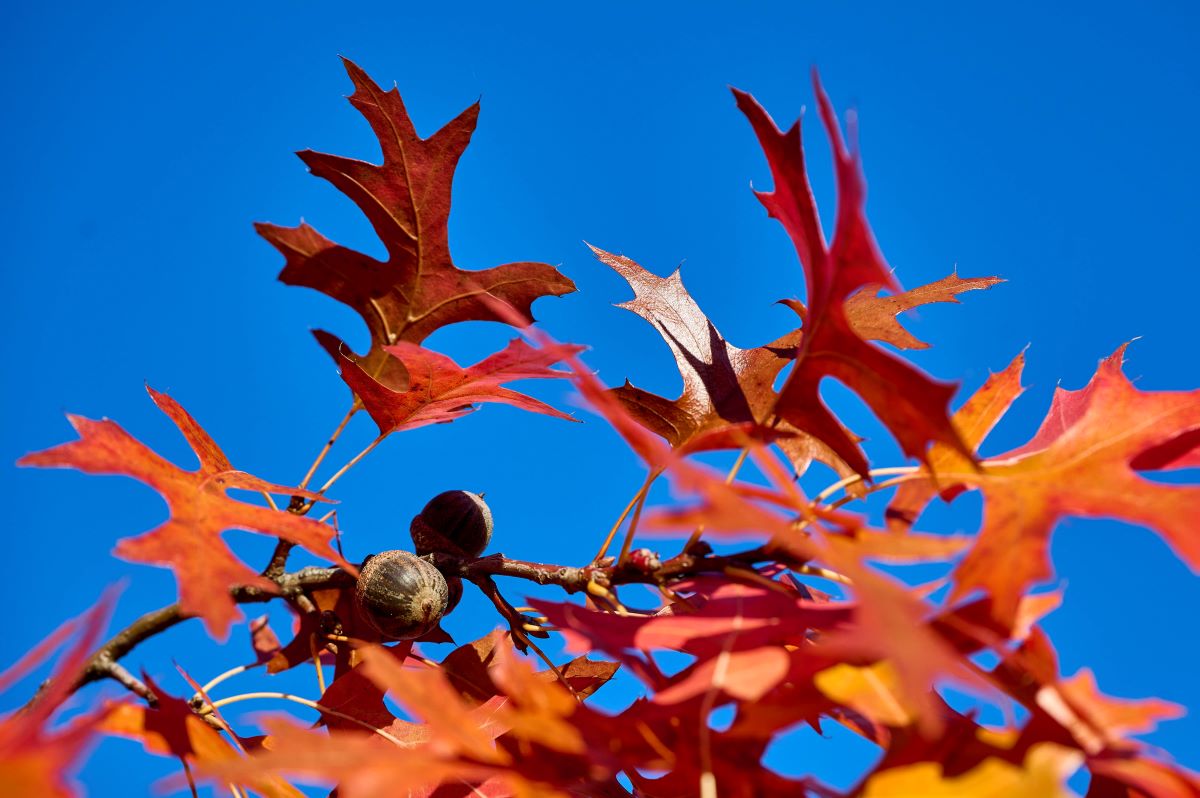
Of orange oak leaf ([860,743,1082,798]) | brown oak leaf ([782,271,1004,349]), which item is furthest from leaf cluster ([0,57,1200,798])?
brown oak leaf ([782,271,1004,349])

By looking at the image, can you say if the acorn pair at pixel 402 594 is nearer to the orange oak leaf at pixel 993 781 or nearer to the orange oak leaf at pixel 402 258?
the orange oak leaf at pixel 402 258

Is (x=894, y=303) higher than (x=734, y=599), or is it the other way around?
(x=894, y=303)

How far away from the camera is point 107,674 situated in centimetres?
90

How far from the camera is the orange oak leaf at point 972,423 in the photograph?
0.83 metres

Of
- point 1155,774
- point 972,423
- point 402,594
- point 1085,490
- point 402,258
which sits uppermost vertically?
point 402,258

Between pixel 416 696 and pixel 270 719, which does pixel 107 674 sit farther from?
pixel 416 696

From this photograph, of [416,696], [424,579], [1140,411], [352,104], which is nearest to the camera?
[416,696]

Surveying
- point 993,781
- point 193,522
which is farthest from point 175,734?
point 993,781

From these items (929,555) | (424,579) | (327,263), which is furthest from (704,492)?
(327,263)

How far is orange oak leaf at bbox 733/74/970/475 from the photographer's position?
2.25ft

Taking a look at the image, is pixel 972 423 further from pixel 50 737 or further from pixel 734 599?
pixel 50 737

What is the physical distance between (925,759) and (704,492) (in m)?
0.22

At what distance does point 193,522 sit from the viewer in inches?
32.5

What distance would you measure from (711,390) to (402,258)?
0.50m
